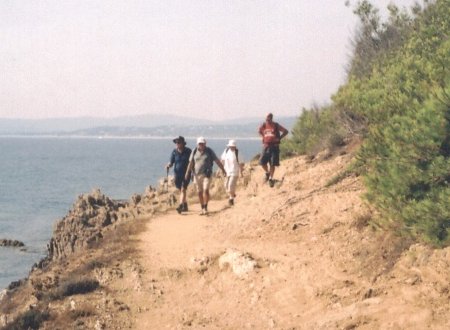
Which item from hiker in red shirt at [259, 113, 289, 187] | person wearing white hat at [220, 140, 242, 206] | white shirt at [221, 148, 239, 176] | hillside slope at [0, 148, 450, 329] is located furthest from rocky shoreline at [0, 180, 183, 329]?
hiker in red shirt at [259, 113, 289, 187]

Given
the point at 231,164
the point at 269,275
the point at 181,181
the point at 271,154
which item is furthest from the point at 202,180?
the point at 269,275

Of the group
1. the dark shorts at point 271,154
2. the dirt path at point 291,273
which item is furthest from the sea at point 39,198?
the dirt path at point 291,273

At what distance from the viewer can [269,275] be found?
31.5ft

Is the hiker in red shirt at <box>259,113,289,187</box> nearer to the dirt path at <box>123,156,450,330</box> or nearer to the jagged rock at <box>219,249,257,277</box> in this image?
the dirt path at <box>123,156,450,330</box>

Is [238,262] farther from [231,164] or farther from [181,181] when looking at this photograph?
[231,164]

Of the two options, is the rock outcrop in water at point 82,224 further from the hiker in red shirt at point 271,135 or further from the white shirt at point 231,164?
the hiker in red shirt at point 271,135

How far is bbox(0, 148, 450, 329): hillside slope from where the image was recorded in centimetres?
761

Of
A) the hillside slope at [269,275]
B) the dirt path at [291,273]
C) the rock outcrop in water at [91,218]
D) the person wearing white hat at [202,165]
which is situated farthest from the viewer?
the rock outcrop in water at [91,218]

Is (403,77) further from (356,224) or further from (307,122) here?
(307,122)

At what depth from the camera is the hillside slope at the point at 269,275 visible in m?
7.61

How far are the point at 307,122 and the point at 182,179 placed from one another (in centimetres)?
1218

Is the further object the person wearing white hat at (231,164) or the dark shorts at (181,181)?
the person wearing white hat at (231,164)

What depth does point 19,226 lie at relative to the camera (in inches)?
1356

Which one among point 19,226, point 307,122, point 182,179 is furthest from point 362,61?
point 19,226
